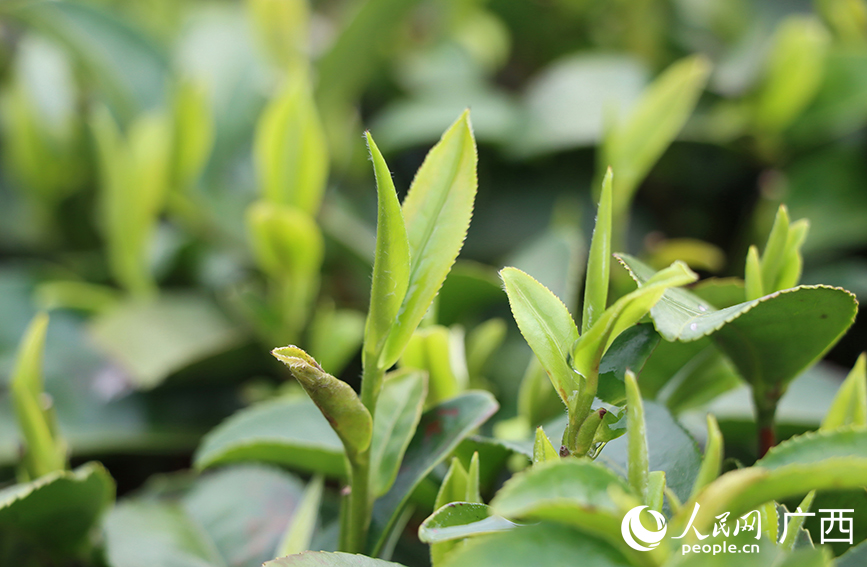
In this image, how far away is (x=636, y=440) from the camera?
23 centimetres

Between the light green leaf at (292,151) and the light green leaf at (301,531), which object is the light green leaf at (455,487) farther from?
the light green leaf at (292,151)

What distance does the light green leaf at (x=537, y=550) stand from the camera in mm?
206

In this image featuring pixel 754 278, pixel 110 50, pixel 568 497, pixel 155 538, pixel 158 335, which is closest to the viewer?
pixel 568 497

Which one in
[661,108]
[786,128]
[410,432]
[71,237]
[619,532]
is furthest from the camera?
[71,237]

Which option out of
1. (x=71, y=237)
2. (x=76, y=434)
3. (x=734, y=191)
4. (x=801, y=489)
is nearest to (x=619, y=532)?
(x=801, y=489)

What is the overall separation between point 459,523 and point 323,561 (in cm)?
5

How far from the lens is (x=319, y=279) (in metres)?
0.73

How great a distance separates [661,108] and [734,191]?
0.28 meters

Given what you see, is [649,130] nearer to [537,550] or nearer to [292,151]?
[292,151]

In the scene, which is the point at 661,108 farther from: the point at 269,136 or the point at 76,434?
the point at 76,434

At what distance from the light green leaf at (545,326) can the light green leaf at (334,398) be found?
73mm

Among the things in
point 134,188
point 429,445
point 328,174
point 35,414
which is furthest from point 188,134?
point 429,445

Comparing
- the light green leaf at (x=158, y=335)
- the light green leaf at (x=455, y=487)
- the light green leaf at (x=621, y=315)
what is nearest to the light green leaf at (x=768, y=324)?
the light green leaf at (x=621, y=315)

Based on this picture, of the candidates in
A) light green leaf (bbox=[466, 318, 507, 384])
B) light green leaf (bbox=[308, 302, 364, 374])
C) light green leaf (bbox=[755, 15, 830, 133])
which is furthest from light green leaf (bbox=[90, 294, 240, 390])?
light green leaf (bbox=[755, 15, 830, 133])
